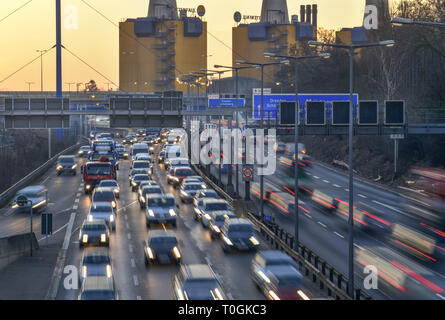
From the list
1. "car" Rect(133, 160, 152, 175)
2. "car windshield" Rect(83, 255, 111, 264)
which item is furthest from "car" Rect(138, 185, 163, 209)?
"car windshield" Rect(83, 255, 111, 264)

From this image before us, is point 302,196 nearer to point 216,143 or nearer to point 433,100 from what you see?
point 433,100

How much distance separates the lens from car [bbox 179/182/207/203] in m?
46.8

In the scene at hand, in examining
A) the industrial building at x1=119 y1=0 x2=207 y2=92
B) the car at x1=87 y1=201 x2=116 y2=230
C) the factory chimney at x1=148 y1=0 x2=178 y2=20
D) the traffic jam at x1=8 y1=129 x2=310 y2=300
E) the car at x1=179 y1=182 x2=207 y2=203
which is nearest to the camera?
the traffic jam at x1=8 y1=129 x2=310 y2=300

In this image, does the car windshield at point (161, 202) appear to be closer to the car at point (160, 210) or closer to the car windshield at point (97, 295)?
the car at point (160, 210)

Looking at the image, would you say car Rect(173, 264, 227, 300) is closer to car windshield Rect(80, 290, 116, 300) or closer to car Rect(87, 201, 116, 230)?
car windshield Rect(80, 290, 116, 300)

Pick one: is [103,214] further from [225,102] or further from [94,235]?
[225,102]

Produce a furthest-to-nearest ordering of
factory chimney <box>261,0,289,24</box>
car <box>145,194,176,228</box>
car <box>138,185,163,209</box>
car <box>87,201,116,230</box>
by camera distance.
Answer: factory chimney <box>261,0,289,24</box> → car <box>138,185,163,209</box> → car <box>145,194,176,228</box> → car <box>87,201,116,230</box>

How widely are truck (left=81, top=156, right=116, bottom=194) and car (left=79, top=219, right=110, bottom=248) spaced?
67.7 ft

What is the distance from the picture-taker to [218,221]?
112 ft

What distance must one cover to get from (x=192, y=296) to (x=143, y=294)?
4.08 metres

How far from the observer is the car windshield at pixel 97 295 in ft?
61.2

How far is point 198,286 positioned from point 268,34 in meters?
143

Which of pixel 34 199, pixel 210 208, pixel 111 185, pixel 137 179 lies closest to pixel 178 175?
pixel 137 179
